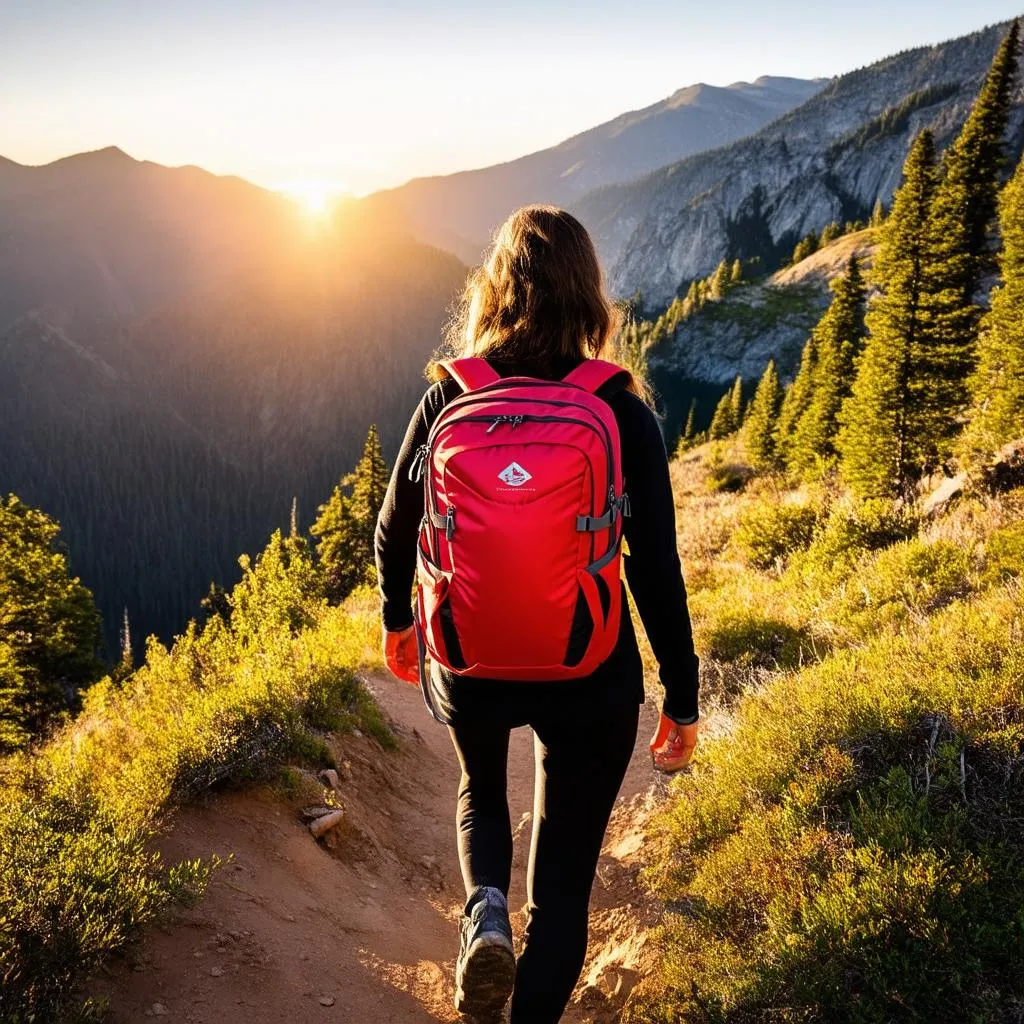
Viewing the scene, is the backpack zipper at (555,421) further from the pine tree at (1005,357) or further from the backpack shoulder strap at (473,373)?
the pine tree at (1005,357)

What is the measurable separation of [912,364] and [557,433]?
1832 centimetres

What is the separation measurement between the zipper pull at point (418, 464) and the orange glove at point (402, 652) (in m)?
0.83

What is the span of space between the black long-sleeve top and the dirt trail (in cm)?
177

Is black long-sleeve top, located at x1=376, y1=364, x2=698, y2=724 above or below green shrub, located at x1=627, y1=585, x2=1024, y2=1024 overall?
above

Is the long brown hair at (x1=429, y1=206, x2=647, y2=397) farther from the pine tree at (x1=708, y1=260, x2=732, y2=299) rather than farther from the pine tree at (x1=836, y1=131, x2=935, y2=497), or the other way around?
the pine tree at (x1=708, y1=260, x2=732, y2=299)

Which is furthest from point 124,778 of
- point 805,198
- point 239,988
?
point 805,198

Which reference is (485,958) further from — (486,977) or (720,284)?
(720,284)

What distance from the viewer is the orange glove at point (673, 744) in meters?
2.42

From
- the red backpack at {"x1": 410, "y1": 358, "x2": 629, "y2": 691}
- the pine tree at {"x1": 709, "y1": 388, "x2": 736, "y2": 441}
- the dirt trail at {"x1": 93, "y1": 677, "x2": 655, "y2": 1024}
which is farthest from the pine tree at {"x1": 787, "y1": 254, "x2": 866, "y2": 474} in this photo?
the pine tree at {"x1": 709, "y1": 388, "x2": 736, "y2": 441}

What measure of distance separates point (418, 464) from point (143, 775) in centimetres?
290

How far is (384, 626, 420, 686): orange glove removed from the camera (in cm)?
284

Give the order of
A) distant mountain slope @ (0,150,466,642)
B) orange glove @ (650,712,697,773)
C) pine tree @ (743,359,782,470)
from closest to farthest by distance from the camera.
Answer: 1. orange glove @ (650,712,697,773)
2. pine tree @ (743,359,782,470)
3. distant mountain slope @ (0,150,466,642)

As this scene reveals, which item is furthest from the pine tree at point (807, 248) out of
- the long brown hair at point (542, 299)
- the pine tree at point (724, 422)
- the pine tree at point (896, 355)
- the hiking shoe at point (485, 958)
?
the hiking shoe at point (485, 958)

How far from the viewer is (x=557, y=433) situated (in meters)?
1.94
